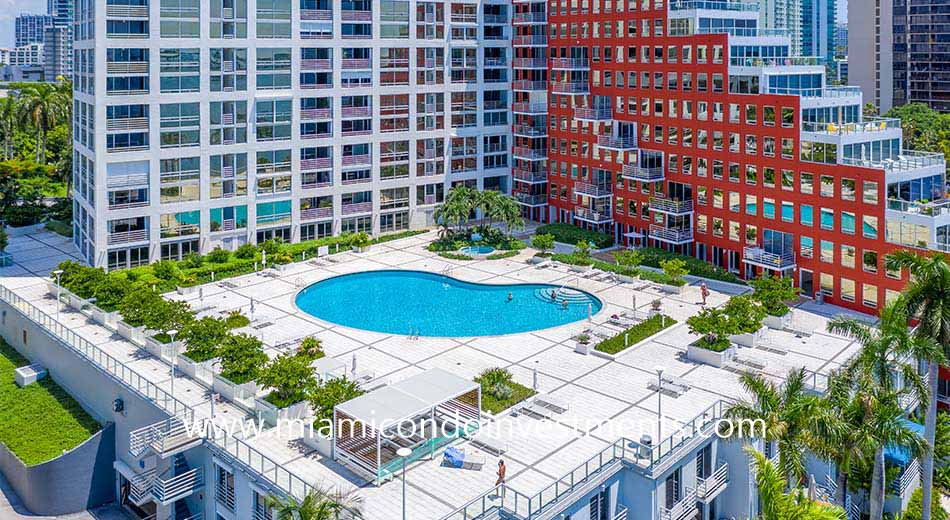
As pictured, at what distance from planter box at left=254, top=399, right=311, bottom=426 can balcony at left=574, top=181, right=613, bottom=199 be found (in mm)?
38305

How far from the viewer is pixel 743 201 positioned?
55.0 m

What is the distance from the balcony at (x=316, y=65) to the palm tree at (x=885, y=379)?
48.7 m

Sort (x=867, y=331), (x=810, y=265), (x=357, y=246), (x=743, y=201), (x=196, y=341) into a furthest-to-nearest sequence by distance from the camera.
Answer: (x=357, y=246) < (x=743, y=201) < (x=810, y=265) < (x=196, y=341) < (x=867, y=331)

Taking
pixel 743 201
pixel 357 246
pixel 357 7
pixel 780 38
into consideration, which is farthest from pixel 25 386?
pixel 780 38

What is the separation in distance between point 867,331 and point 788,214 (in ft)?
77.4

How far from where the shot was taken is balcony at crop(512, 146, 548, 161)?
7288 cm

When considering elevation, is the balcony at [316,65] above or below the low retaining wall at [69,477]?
above

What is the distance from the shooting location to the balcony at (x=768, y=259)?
51281 millimetres

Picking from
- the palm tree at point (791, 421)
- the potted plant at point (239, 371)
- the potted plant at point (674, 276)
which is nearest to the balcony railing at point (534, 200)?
the potted plant at point (674, 276)

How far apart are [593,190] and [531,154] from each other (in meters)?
9.03

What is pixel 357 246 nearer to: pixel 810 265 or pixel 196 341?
pixel 196 341

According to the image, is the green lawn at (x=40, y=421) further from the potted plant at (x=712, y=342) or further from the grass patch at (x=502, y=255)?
the grass patch at (x=502, y=255)

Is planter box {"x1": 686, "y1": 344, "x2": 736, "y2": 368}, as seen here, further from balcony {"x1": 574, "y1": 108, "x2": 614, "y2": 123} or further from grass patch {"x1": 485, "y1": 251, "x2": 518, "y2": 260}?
balcony {"x1": 574, "y1": 108, "x2": 614, "y2": 123}

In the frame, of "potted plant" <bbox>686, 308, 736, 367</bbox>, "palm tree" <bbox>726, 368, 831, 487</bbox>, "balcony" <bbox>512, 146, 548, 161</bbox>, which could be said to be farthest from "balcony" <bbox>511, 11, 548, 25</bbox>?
"palm tree" <bbox>726, 368, 831, 487</bbox>
